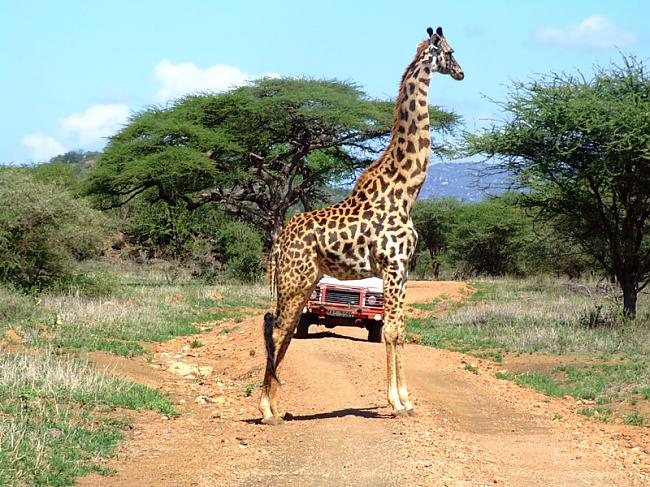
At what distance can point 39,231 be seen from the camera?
2131cm

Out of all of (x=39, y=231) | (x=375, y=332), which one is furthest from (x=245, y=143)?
(x=375, y=332)

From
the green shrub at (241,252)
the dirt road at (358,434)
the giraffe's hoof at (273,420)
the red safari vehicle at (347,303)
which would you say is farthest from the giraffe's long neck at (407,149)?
the green shrub at (241,252)

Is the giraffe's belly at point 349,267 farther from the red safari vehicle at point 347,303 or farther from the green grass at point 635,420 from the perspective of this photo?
the red safari vehicle at point 347,303

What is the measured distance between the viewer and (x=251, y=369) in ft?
47.7

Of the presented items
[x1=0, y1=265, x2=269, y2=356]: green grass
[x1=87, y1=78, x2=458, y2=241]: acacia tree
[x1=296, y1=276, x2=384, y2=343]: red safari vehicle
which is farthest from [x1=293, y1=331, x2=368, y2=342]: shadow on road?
[x1=87, y1=78, x2=458, y2=241]: acacia tree

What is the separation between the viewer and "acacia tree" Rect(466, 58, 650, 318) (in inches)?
763

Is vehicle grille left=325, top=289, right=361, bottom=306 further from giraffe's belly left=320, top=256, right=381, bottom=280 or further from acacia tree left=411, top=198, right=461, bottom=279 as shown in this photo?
acacia tree left=411, top=198, right=461, bottom=279

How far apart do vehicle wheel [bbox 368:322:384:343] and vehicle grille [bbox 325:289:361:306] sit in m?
0.66

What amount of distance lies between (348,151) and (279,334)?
1063 inches

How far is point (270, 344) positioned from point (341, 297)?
7449 millimetres

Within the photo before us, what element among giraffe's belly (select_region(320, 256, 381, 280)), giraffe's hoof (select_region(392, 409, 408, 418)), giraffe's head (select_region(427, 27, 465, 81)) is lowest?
giraffe's hoof (select_region(392, 409, 408, 418))

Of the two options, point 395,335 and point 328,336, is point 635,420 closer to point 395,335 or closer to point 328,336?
point 395,335

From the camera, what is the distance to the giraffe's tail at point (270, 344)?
10.2 metres

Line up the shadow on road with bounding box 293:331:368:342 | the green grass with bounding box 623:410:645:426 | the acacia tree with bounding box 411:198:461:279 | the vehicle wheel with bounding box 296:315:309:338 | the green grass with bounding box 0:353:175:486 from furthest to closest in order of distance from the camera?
the acacia tree with bounding box 411:198:461:279 < the shadow on road with bounding box 293:331:368:342 < the vehicle wheel with bounding box 296:315:309:338 < the green grass with bounding box 623:410:645:426 < the green grass with bounding box 0:353:175:486
